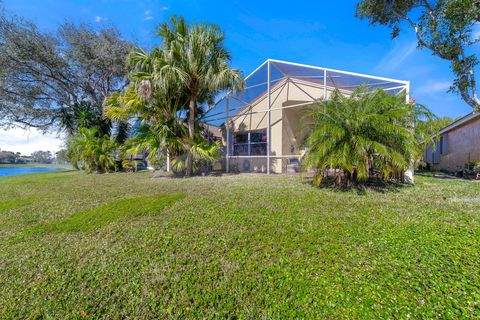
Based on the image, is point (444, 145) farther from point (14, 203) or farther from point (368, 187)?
point (14, 203)

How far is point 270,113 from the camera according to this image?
35.8 feet

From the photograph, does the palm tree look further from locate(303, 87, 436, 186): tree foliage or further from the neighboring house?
the neighboring house

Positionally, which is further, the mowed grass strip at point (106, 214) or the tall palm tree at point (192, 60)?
the tall palm tree at point (192, 60)

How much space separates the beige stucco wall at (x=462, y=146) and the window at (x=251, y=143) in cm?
1006

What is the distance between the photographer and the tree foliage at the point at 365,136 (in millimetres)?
4879

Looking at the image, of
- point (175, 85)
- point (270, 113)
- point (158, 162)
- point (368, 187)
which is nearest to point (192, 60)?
point (175, 85)

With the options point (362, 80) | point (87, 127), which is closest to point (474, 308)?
point (362, 80)

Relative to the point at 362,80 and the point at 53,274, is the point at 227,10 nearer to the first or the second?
the point at 362,80

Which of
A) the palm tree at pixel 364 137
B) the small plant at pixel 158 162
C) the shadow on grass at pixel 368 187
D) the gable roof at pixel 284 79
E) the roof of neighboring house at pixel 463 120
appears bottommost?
the shadow on grass at pixel 368 187

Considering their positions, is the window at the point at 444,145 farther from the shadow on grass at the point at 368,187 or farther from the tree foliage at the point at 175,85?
the tree foliage at the point at 175,85

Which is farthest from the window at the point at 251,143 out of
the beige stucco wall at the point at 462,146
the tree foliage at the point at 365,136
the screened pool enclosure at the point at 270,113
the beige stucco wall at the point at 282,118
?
the beige stucco wall at the point at 462,146

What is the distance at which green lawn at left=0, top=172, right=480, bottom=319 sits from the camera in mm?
1717

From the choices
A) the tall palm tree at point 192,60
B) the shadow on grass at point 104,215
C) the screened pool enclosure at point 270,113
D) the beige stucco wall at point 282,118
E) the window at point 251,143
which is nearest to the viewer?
the shadow on grass at point 104,215

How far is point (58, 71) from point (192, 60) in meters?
13.2
